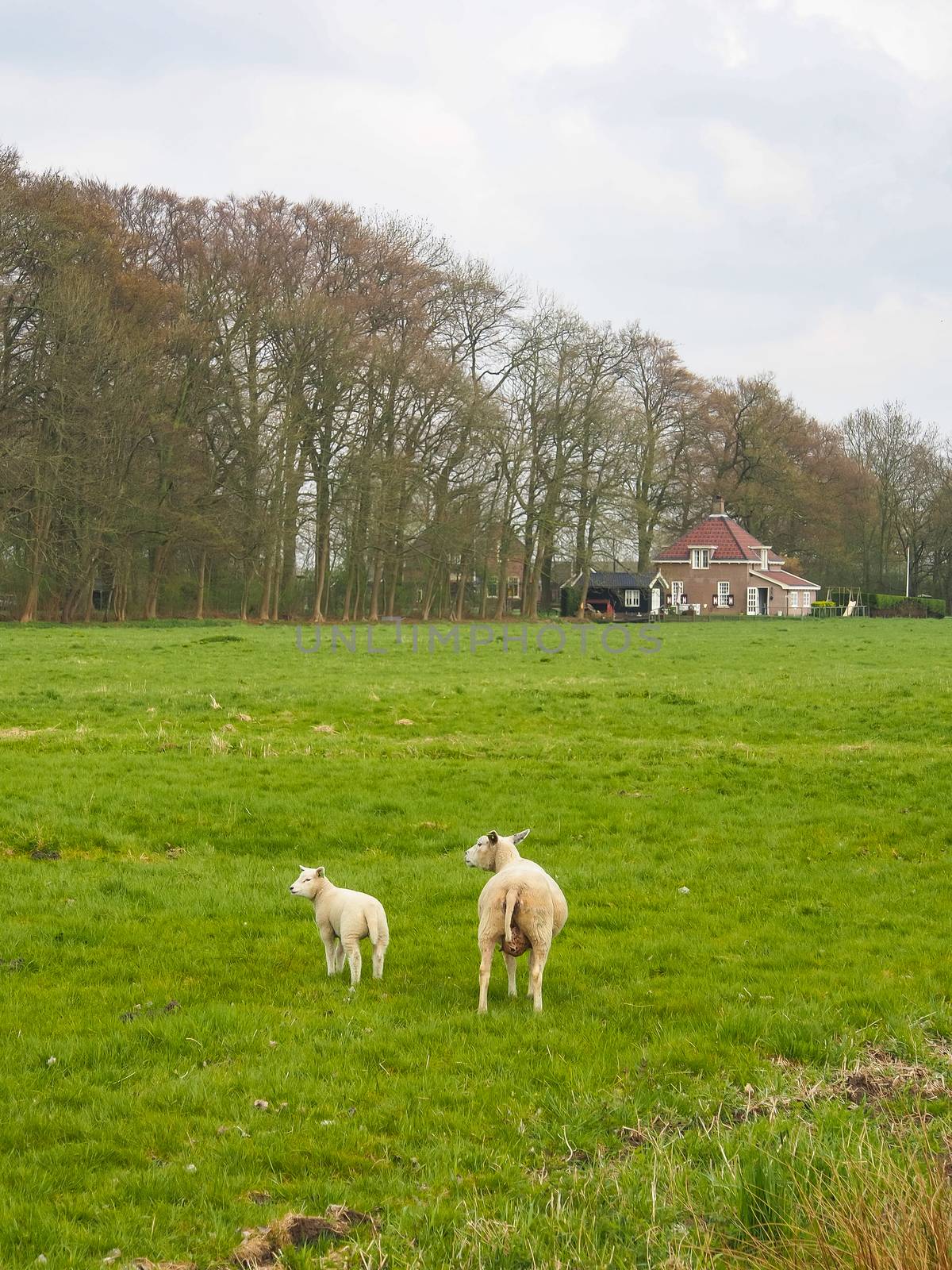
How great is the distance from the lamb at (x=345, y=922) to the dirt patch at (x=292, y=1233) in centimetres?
349

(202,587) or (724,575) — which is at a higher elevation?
(724,575)

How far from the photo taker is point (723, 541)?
101000 mm

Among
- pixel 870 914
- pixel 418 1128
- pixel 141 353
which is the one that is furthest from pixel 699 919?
pixel 141 353

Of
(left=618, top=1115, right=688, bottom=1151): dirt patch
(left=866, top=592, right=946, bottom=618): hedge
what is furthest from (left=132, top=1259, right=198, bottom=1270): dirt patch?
(left=866, top=592, right=946, bottom=618): hedge

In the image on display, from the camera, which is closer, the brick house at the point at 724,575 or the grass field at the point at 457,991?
the grass field at the point at 457,991

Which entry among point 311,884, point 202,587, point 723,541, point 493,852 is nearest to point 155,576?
point 202,587

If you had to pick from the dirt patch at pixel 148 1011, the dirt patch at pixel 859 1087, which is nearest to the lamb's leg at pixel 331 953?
the dirt patch at pixel 148 1011

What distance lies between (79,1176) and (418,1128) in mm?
1862

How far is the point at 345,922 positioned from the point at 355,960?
1.04 feet

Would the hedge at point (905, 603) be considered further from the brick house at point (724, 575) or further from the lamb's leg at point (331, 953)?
the lamb's leg at point (331, 953)

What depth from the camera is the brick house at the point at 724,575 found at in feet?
332

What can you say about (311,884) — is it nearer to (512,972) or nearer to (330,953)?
(330,953)

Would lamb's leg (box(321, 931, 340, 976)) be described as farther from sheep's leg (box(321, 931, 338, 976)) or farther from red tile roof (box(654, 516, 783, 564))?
red tile roof (box(654, 516, 783, 564))

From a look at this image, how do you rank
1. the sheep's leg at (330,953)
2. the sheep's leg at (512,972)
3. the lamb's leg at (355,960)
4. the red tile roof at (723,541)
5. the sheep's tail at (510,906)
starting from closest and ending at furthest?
the sheep's tail at (510,906), the sheep's leg at (512,972), the lamb's leg at (355,960), the sheep's leg at (330,953), the red tile roof at (723,541)
